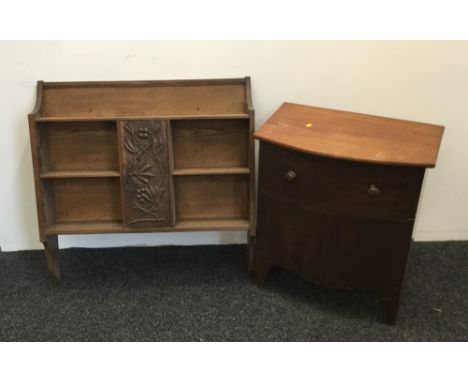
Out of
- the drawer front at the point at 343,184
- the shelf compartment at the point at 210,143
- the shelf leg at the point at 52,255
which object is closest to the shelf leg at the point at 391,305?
the drawer front at the point at 343,184

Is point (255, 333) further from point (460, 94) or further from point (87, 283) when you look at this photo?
point (460, 94)

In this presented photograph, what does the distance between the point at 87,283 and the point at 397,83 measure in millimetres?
1696

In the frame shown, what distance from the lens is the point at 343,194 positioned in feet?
4.94

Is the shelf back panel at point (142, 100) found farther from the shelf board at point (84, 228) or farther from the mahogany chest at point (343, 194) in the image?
the shelf board at point (84, 228)

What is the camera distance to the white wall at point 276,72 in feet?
6.13

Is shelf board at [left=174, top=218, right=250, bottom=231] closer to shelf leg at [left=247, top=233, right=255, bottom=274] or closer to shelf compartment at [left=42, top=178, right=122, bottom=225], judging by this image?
shelf leg at [left=247, top=233, right=255, bottom=274]

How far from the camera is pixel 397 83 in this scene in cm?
195

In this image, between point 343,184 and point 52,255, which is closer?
point 343,184

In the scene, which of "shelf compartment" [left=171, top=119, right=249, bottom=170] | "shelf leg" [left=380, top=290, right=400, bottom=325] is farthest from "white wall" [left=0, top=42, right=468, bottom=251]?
"shelf leg" [left=380, top=290, right=400, bottom=325]

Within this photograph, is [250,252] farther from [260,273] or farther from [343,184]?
[343,184]

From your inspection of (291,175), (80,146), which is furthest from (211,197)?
(80,146)

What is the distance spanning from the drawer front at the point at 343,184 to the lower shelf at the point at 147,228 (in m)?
0.32

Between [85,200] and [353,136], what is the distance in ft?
3.98
